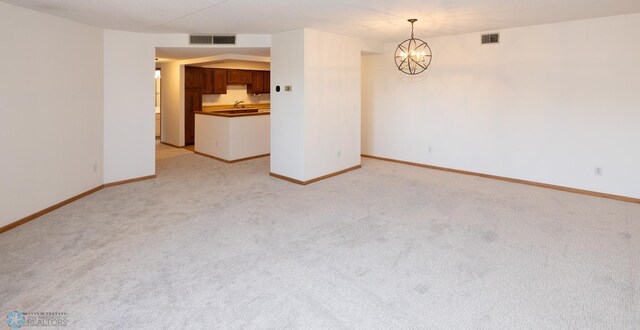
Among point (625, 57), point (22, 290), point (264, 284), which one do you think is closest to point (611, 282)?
point (264, 284)

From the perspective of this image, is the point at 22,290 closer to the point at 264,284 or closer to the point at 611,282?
the point at 264,284

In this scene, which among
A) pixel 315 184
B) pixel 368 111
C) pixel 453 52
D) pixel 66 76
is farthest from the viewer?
pixel 368 111

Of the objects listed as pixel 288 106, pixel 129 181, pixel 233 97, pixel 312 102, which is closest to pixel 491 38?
pixel 312 102

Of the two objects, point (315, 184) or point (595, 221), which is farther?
point (315, 184)

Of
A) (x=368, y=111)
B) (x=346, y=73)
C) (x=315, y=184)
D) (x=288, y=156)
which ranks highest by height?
(x=346, y=73)

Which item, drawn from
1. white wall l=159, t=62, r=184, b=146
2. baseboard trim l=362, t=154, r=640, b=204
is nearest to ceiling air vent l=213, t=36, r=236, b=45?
white wall l=159, t=62, r=184, b=146

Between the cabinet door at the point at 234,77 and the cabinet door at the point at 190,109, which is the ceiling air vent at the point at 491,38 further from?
the cabinet door at the point at 190,109

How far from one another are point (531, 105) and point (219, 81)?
7.19 metres

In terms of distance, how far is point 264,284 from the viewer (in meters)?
2.77

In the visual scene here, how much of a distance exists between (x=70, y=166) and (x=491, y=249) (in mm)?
4913

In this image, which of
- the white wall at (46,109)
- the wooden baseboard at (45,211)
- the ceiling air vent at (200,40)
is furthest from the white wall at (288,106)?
the wooden baseboard at (45,211)

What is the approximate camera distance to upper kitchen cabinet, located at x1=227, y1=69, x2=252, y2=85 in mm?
10055

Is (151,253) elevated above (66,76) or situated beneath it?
situated beneath

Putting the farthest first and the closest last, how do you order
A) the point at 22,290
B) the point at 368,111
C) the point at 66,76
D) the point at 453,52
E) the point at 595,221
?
the point at 368,111 → the point at 453,52 → the point at 66,76 → the point at 595,221 → the point at 22,290
